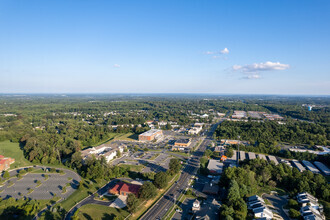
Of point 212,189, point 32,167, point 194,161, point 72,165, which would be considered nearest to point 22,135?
point 32,167

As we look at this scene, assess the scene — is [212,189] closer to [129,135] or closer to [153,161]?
[153,161]

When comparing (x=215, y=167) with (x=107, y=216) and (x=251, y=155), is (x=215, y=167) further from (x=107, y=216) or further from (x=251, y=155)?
(x=107, y=216)

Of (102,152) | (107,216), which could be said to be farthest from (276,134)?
(107,216)

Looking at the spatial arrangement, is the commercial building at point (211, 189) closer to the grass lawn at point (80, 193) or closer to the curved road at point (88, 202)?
the curved road at point (88, 202)

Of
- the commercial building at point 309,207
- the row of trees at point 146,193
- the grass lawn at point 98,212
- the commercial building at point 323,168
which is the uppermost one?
the row of trees at point 146,193

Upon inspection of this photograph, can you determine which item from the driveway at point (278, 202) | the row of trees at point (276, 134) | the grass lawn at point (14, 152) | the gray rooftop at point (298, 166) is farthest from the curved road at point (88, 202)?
the row of trees at point (276, 134)

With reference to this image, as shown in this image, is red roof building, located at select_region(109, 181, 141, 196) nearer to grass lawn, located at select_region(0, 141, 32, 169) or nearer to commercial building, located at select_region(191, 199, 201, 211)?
commercial building, located at select_region(191, 199, 201, 211)

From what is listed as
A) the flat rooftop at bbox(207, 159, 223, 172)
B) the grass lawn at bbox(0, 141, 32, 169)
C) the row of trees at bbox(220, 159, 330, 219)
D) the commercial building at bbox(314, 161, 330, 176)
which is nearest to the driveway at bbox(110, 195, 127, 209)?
the row of trees at bbox(220, 159, 330, 219)
